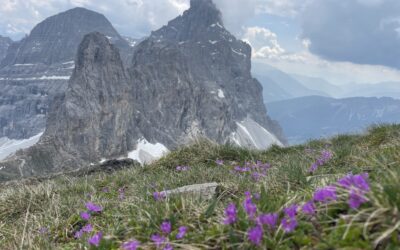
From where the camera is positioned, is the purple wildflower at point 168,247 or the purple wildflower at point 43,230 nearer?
the purple wildflower at point 168,247

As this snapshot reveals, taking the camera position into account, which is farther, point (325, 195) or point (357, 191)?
point (325, 195)

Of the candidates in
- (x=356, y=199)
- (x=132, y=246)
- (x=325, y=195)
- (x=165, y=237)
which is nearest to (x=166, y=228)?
(x=165, y=237)

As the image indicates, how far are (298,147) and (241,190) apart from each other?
28.1 feet

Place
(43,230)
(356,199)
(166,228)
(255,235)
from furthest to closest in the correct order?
(43,230) → (166,228) → (356,199) → (255,235)

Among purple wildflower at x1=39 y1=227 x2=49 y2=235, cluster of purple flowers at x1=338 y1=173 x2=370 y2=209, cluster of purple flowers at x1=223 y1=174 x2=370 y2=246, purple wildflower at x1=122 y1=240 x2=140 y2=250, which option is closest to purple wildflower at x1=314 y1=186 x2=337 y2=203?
cluster of purple flowers at x1=223 y1=174 x2=370 y2=246

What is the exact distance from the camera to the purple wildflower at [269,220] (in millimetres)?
3207

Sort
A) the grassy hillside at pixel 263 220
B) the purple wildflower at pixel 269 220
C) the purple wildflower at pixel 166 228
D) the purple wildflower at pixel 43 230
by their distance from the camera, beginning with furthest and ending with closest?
the purple wildflower at pixel 43 230
the purple wildflower at pixel 166 228
the purple wildflower at pixel 269 220
the grassy hillside at pixel 263 220

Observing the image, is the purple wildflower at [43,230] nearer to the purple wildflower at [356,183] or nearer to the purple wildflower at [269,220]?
the purple wildflower at [269,220]

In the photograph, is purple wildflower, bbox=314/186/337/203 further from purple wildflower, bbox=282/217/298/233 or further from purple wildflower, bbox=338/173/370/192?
purple wildflower, bbox=282/217/298/233

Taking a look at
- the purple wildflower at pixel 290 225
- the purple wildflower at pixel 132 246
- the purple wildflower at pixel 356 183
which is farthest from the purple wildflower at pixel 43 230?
the purple wildflower at pixel 356 183

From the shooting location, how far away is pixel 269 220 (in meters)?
3.21

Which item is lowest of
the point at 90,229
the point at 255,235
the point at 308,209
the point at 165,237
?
the point at 90,229

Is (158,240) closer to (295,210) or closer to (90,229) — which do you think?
(295,210)

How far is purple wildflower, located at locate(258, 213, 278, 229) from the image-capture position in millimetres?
3207
